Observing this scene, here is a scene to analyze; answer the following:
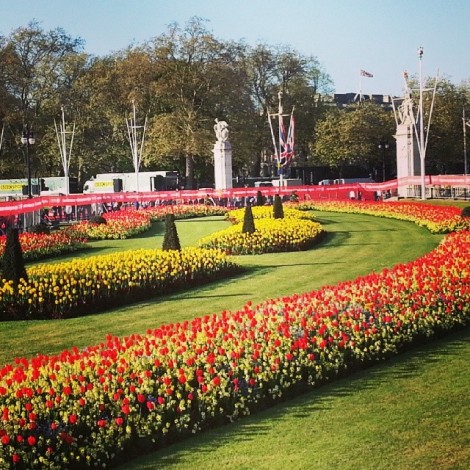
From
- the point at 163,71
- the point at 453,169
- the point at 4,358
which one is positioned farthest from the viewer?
the point at 453,169

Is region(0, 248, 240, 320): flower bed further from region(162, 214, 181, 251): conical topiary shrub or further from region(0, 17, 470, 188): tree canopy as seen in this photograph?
region(0, 17, 470, 188): tree canopy

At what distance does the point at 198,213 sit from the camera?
3938 centimetres

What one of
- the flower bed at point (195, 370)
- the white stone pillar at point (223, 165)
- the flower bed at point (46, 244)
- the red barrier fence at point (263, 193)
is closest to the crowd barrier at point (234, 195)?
the red barrier fence at point (263, 193)

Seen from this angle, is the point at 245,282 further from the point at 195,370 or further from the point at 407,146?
the point at 407,146

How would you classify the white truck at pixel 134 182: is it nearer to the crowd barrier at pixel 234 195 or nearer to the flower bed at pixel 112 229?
the crowd barrier at pixel 234 195

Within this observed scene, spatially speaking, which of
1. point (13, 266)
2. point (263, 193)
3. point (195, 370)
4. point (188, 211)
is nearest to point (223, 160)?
point (263, 193)

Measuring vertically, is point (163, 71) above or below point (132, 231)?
above

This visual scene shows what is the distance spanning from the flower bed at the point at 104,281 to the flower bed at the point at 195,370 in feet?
14.0

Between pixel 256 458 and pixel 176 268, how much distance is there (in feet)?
31.9

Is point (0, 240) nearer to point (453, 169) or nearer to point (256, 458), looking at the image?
point (256, 458)

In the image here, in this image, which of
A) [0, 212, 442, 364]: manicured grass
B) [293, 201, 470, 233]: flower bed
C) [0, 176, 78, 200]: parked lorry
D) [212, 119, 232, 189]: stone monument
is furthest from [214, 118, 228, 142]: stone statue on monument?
[0, 212, 442, 364]: manicured grass

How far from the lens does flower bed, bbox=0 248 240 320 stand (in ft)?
45.3

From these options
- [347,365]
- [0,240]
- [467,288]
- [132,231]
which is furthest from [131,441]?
[132,231]

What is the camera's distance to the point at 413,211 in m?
30.4
